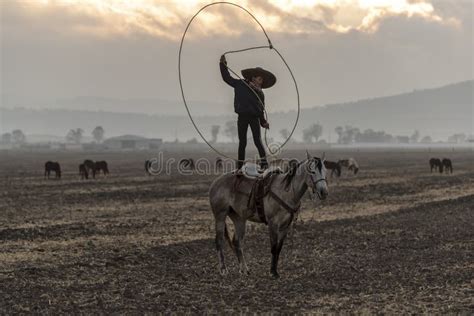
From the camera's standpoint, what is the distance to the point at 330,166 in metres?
→ 40.6

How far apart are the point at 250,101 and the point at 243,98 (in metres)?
0.15

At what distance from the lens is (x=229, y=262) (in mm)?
11789

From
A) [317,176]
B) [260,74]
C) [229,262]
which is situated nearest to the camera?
[317,176]

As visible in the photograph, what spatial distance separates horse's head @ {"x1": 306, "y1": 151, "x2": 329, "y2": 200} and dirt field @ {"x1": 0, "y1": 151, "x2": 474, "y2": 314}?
1.71 m

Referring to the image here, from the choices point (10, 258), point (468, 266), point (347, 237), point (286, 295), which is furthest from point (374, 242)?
point (10, 258)

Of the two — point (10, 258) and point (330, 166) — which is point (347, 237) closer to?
point (10, 258)

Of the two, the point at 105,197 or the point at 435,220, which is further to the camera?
the point at 105,197

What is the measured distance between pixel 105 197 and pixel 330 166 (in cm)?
1912

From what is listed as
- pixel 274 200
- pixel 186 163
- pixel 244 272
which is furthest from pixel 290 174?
pixel 186 163

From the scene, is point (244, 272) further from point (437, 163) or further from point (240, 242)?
point (437, 163)

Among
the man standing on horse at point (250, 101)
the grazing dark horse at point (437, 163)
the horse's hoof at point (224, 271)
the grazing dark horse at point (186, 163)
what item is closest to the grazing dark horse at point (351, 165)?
the grazing dark horse at point (437, 163)

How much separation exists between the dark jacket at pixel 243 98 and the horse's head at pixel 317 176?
1.73 metres

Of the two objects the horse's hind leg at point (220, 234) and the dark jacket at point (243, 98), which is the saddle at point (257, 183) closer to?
the horse's hind leg at point (220, 234)

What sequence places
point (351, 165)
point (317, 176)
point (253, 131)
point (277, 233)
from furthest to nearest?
point (351, 165) → point (253, 131) → point (277, 233) → point (317, 176)
